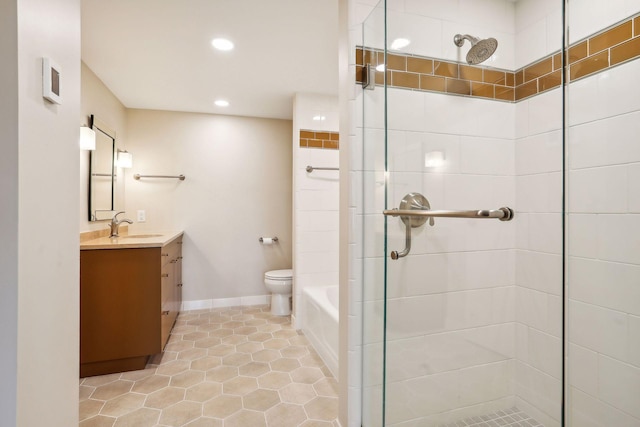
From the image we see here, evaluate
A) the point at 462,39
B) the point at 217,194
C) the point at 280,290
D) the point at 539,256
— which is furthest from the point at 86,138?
the point at 539,256

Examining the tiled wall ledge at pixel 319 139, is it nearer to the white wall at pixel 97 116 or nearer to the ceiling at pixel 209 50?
the ceiling at pixel 209 50

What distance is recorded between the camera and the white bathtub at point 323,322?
225 centimetres

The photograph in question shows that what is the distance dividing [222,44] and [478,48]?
1.81m

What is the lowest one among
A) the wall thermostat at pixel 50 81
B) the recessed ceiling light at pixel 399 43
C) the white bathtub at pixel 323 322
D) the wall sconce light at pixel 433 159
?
the white bathtub at pixel 323 322

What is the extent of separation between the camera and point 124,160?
10.8ft

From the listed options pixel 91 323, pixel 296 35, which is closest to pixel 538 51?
pixel 296 35

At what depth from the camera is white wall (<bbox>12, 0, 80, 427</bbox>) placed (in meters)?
0.89

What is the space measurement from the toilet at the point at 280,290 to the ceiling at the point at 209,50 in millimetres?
1839

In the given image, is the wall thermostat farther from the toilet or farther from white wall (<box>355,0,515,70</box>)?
the toilet

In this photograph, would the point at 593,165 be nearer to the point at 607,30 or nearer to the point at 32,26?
the point at 607,30

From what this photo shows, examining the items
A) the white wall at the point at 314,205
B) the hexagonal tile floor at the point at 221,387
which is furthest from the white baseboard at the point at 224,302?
the white wall at the point at 314,205

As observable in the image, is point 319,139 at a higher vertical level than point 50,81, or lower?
higher
